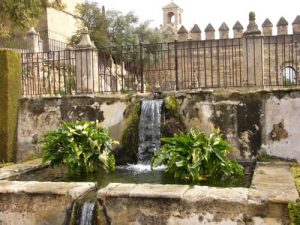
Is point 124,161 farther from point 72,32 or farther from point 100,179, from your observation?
point 72,32

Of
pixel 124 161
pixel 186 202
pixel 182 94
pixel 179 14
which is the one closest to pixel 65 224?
pixel 186 202

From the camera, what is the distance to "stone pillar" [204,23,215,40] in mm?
22875

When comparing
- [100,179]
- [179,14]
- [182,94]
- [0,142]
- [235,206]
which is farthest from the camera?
[179,14]

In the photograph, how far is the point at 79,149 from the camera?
22.4ft

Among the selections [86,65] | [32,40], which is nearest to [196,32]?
[32,40]

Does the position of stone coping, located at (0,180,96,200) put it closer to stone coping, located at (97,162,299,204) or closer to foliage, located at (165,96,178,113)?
stone coping, located at (97,162,299,204)

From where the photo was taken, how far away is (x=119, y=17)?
25719mm

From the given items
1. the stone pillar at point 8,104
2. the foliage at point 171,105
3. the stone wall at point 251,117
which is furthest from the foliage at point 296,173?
the stone pillar at point 8,104

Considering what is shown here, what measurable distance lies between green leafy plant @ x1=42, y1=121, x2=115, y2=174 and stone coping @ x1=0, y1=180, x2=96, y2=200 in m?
1.60

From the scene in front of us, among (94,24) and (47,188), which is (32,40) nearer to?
(94,24)

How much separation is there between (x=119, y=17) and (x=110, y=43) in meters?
2.24

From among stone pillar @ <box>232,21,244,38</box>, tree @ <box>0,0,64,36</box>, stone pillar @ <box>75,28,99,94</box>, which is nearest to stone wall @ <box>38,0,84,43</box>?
tree @ <box>0,0,64,36</box>

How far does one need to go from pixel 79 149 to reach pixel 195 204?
3.12m

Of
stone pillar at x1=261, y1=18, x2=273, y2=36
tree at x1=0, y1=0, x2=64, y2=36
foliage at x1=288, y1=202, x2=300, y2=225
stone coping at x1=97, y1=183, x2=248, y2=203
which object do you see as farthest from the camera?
→ stone pillar at x1=261, y1=18, x2=273, y2=36
